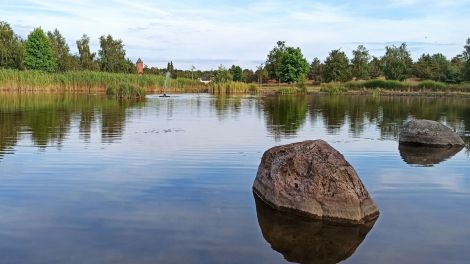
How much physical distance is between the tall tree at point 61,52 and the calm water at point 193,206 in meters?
80.4

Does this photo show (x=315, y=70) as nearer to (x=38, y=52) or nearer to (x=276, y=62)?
(x=276, y=62)

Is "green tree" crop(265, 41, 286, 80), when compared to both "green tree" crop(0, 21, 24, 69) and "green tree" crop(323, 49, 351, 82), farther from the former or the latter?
"green tree" crop(0, 21, 24, 69)

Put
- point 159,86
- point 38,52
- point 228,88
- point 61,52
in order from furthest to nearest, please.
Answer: point 61,52 → point 38,52 → point 228,88 → point 159,86

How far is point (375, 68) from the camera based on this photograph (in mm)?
114938

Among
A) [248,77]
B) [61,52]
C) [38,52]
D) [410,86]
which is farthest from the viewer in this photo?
[248,77]

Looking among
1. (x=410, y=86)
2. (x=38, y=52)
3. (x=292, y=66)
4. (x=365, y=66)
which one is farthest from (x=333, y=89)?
(x=38, y=52)

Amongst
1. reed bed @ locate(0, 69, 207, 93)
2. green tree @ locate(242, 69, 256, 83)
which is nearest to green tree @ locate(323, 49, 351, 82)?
green tree @ locate(242, 69, 256, 83)

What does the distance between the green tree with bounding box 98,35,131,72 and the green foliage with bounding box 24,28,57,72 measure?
50.2ft

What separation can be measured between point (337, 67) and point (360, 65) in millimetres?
8592

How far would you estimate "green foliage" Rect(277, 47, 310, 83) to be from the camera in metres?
101

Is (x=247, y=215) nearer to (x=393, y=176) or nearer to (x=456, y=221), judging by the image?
(x=456, y=221)

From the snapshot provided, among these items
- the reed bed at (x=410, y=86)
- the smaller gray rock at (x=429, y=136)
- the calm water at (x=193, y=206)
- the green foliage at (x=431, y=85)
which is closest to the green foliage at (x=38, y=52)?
the reed bed at (x=410, y=86)

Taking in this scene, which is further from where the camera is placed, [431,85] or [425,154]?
Answer: [431,85]

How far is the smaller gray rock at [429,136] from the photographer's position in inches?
754
